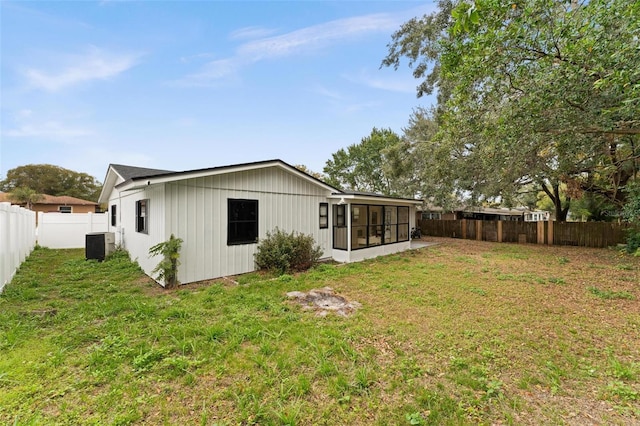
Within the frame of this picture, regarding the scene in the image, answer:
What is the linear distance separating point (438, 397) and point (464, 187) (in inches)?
502

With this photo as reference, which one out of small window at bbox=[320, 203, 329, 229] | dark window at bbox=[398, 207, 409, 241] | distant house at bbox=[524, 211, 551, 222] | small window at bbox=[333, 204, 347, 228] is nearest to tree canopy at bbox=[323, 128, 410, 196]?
dark window at bbox=[398, 207, 409, 241]

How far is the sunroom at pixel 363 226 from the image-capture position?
9.21 meters

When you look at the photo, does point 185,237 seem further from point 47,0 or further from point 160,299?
point 47,0

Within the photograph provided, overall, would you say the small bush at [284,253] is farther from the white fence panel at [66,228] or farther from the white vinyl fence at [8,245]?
the white fence panel at [66,228]

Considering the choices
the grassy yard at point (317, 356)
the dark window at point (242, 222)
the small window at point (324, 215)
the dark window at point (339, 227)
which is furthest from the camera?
the dark window at point (339, 227)

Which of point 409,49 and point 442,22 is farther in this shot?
point 409,49

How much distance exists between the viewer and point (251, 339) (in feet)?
11.2

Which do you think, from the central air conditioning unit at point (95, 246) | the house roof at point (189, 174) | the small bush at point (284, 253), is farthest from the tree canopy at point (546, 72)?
the central air conditioning unit at point (95, 246)

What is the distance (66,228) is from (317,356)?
46.4 ft

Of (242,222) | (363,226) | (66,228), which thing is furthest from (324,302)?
(66,228)

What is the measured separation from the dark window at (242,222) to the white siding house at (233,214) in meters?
0.03

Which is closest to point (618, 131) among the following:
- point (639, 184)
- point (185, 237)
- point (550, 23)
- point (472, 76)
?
point (550, 23)

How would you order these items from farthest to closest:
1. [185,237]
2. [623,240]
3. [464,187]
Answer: [464,187], [623,240], [185,237]

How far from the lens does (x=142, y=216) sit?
7629 millimetres
